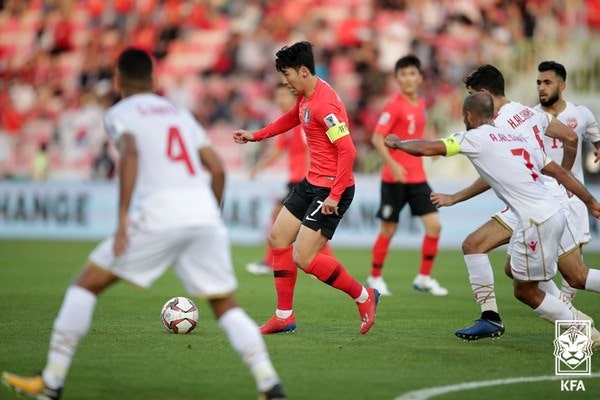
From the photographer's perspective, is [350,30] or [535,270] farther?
[350,30]

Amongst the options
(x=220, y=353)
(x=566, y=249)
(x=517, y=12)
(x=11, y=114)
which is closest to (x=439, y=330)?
(x=566, y=249)

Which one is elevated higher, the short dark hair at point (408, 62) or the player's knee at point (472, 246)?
the short dark hair at point (408, 62)

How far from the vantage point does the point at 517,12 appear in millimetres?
23984

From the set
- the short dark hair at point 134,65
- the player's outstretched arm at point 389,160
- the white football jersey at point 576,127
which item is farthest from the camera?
the player's outstretched arm at point 389,160

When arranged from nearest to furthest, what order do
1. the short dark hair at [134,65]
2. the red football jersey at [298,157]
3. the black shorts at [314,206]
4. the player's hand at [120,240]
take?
the player's hand at [120,240] < the short dark hair at [134,65] < the black shorts at [314,206] < the red football jersey at [298,157]

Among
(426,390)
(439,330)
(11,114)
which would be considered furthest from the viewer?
(11,114)

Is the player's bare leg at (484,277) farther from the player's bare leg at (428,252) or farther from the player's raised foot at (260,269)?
the player's raised foot at (260,269)

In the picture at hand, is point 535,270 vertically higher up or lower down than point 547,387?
higher up

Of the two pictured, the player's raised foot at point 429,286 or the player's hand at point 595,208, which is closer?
the player's hand at point 595,208

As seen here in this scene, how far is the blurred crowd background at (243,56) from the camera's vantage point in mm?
22234

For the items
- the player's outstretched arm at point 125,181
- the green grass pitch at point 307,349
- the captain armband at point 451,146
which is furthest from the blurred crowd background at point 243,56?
the player's outstretched arm at point 125,181

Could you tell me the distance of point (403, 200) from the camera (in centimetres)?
1337

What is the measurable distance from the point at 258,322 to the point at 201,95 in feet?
51.8

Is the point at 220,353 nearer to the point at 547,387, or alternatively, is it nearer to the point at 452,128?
the point at 547,387
